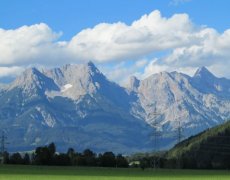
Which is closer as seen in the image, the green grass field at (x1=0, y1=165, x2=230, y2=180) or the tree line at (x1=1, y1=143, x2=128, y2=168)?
the green grass field at (x1=0, y1=165, x2=230, y2=180)

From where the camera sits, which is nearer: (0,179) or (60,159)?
(0,179)

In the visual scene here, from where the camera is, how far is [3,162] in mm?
170250

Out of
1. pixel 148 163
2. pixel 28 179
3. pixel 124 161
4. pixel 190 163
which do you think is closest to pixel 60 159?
pixel 124 161

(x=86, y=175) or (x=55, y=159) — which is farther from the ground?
(x=55, y=159)

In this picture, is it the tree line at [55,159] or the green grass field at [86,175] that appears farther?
the tree line at [55,159]

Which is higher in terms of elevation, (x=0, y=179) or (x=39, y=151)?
(x=39, y=151)

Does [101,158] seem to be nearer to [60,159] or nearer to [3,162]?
[60,159]

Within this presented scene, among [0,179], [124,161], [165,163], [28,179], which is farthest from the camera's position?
[165,163]

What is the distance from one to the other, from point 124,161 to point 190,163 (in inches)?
1122

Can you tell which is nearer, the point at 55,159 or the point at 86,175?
the point at 86,175

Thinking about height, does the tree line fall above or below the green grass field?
above

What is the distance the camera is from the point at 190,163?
19900cm

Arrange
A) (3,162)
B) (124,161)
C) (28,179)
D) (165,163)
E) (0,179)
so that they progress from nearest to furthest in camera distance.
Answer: (0,179), (28,179), (3,162), (124,161), (165,163)

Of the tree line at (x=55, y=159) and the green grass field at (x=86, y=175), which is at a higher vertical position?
the tree line at (x=55, y=159)
